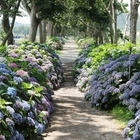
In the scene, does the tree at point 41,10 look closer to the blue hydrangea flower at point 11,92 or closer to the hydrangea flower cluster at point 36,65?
the hydrangea flower cluster at point 36,65

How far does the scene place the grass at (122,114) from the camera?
318 inches

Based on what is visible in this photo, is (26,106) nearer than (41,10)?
Yes

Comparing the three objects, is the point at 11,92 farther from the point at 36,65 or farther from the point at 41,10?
the point at 41,10

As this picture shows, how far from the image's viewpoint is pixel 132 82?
873 centimetres

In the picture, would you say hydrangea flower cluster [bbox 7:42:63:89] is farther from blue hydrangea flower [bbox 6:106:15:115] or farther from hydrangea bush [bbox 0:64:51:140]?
blue hydrangea flower [bbox 6:106:15:115]

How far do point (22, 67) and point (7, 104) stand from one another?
3.53 metres

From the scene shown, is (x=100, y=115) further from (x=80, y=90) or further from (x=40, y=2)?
(x=40, y=2)

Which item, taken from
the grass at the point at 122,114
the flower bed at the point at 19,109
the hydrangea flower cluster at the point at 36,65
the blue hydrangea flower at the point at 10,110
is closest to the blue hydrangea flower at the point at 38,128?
the flower bed at the point at 19,109

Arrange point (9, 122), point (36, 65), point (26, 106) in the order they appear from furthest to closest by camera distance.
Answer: point (36, 65) → point (26, 106) → point (9, 122)

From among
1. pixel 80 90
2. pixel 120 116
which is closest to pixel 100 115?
pixel 120 116

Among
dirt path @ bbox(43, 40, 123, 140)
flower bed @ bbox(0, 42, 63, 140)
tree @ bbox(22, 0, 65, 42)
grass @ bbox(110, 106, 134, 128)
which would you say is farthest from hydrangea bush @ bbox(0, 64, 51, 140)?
tree @ bbox(22, 0, 65, 42)

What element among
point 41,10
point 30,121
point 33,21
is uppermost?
point 41,10

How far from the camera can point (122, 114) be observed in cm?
854

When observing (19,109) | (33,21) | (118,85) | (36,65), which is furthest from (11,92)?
(33,21)
